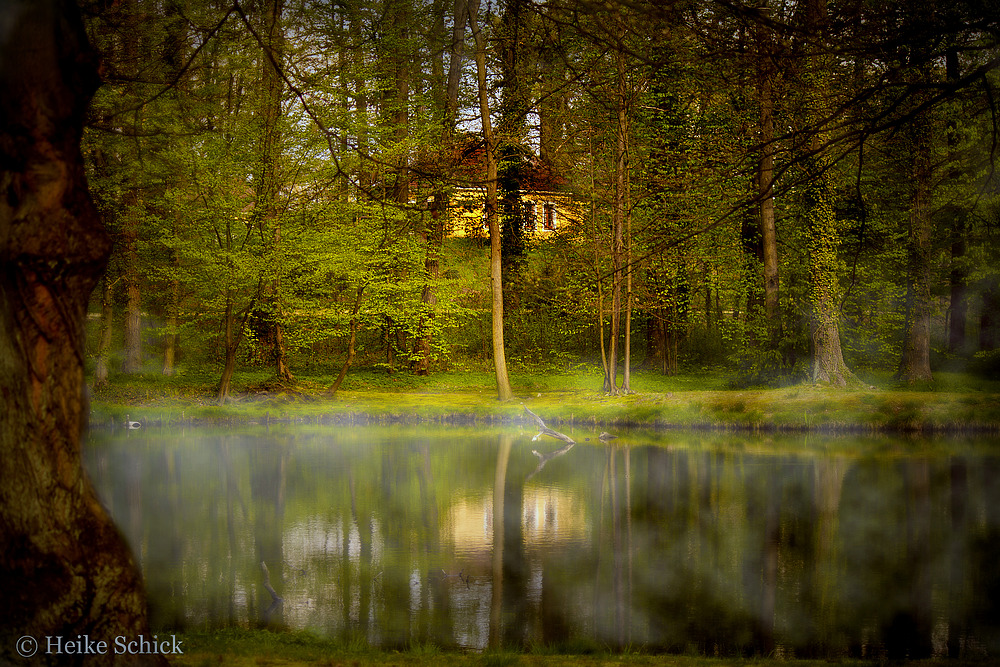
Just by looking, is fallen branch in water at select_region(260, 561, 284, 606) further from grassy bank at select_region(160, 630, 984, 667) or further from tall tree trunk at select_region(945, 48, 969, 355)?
tall tree trunk at select_region(945, 48, 969, 355)

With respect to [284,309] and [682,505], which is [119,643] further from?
[284,309]

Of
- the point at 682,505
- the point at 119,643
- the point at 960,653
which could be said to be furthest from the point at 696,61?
the point at 682,505

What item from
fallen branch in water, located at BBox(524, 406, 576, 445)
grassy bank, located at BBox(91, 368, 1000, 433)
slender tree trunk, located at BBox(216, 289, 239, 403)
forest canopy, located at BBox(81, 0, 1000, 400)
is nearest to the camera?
grassy bank, located at BBox(91, 368, 1000, 433)

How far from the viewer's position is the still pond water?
7664 mm

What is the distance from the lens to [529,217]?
93.2 ft

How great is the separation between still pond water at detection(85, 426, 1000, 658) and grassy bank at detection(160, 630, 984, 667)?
2.80ft

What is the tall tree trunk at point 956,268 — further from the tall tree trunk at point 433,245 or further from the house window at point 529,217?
the tall tree trunk at point 433,245

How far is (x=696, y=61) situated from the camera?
499cm

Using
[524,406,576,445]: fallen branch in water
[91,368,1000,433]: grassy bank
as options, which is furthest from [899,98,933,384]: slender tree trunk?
[524,406,576,445]: fallen branch in water

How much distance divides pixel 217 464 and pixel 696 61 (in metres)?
13.6

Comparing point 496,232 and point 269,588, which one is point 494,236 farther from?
point 269,588

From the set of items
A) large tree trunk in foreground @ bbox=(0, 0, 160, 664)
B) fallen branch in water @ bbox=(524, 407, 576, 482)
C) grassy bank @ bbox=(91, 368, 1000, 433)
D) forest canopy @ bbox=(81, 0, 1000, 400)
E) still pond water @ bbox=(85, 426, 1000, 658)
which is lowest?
still pond water @ bbox=(85, 426, 1000, 658)

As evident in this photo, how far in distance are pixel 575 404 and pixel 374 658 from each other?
15.8 metres

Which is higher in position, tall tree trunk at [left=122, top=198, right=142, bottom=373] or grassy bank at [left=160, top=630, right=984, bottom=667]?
tall tree trunk at [left=122, top=198, right=142, bottom=373]
